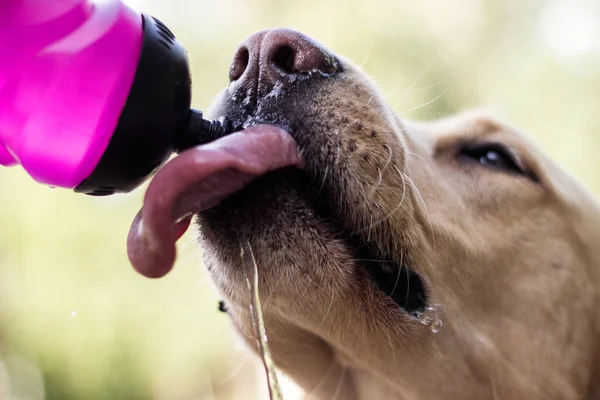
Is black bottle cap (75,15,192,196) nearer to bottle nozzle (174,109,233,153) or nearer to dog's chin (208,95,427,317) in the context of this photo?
bottle nozzle (174,109,233,153)

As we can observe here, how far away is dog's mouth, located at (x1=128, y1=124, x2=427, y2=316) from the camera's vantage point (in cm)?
130

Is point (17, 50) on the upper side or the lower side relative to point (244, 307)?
upper

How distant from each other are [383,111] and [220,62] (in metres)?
4.17

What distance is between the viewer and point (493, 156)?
2363mm

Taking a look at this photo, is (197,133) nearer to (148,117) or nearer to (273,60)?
(148,117)

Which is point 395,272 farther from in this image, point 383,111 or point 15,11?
point 15,11

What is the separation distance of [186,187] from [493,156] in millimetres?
1387

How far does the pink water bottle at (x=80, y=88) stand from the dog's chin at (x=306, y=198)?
305 millimetres

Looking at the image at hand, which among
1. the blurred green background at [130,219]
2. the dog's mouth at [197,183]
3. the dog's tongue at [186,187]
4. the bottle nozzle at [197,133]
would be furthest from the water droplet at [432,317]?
the blurred green background at [130,219]

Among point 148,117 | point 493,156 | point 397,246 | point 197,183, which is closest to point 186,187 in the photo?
point 197,183

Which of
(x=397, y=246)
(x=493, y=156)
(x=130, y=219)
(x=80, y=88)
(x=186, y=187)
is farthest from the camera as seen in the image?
(x=130, y=219)

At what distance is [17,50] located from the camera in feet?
3.84

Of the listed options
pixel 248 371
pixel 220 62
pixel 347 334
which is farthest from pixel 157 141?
pixel 220 62

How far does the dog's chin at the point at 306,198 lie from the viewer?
1.50 metres
